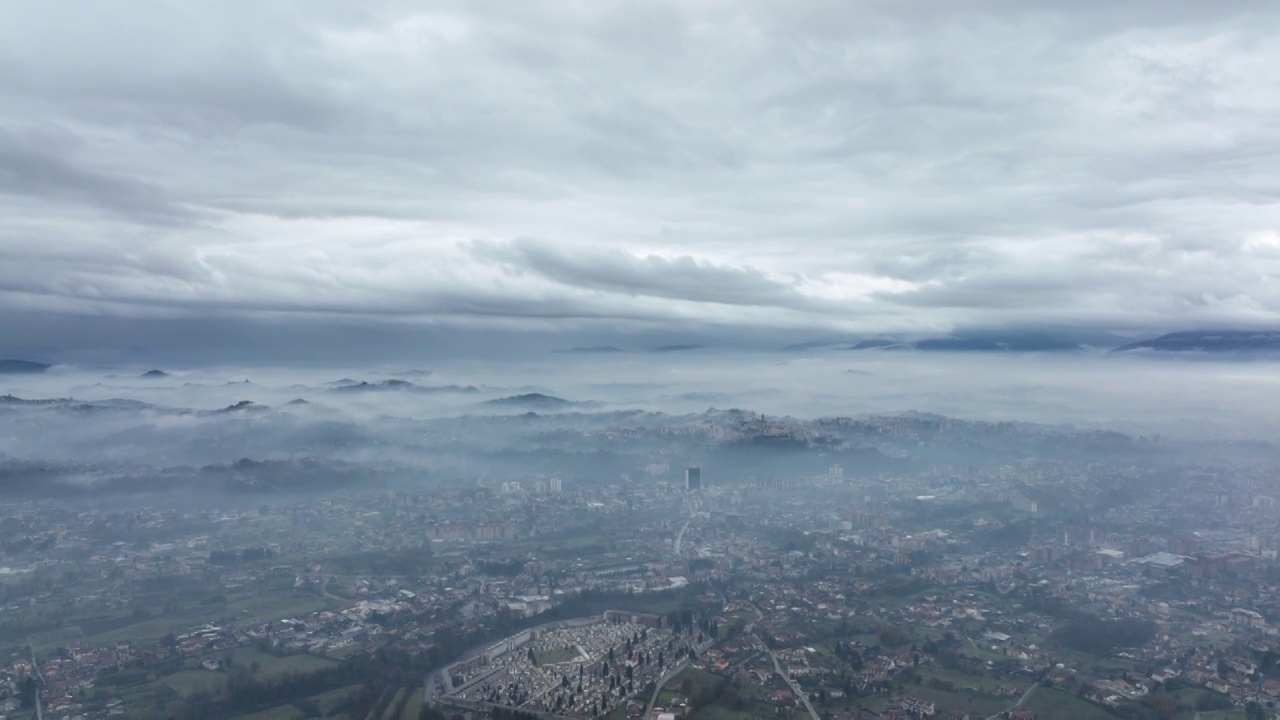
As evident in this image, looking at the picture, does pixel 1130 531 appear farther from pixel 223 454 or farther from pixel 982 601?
pixel 223 454

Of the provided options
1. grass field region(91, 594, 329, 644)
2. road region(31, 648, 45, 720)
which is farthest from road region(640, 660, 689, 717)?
road region(31, 648, 45, 720)

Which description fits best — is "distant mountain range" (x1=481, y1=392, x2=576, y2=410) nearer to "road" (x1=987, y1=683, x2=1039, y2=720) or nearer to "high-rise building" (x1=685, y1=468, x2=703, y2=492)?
"high-rise building" (x1=685, y1=468, x2=703, y2=492)

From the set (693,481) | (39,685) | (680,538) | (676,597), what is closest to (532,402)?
(693,481)

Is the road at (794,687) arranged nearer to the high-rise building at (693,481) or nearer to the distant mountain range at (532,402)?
the high-rise building at (693,481)

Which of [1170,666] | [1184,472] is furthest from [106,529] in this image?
[1184,472]

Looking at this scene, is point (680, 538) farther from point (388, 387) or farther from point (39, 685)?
point (388, 387)
